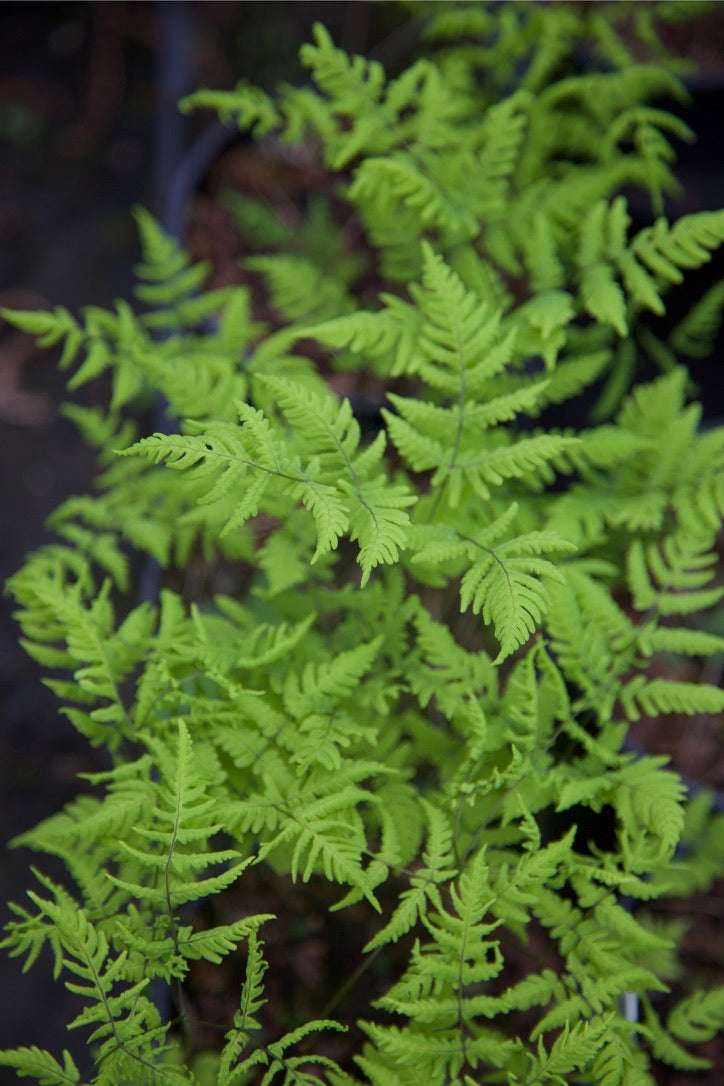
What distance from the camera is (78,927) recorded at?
4.52 feet

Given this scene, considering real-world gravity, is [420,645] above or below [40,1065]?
above

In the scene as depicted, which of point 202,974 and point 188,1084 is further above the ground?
point 188,1084

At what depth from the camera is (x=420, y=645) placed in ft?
5.53

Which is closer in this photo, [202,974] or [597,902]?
[597,902]

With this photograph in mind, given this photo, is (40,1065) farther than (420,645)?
No

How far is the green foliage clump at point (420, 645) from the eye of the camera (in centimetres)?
138

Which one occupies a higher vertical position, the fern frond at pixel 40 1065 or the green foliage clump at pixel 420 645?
the green foliage clump at pixel 420 645

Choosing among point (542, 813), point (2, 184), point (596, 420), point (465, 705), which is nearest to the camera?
point (465, 705)

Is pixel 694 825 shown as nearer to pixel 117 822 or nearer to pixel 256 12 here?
pixel 117 822

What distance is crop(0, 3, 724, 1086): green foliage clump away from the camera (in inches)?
54.2

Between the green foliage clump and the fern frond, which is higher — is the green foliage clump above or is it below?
above

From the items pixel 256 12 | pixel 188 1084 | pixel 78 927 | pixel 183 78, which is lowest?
pixel 188 1084

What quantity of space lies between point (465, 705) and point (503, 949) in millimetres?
751

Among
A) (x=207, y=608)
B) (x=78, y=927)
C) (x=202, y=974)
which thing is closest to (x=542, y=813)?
(x=202, y=974)
